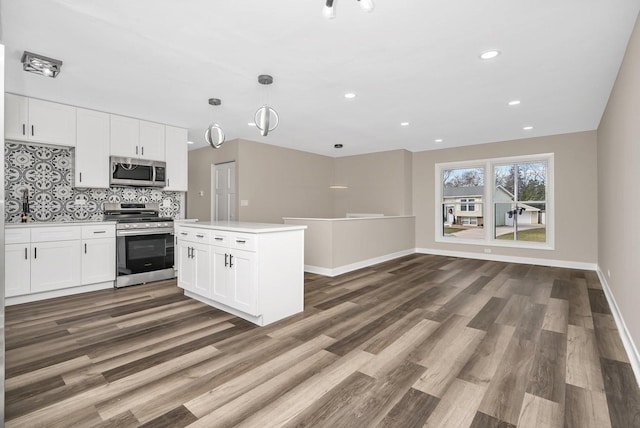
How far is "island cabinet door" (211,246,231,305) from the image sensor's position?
3.29m

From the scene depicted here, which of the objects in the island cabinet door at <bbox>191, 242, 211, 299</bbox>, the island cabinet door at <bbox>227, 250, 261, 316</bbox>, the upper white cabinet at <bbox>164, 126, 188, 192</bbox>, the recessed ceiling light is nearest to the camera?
the recessed ceiling light

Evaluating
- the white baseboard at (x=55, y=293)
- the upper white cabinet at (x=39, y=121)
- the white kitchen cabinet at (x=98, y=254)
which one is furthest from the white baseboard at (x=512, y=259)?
the upper white cabinet at (x=39, y=121)

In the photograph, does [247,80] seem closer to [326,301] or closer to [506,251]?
[326,301]

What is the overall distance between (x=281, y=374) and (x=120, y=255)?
11.6 ft

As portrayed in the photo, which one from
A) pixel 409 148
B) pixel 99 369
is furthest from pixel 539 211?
pixel 99 369

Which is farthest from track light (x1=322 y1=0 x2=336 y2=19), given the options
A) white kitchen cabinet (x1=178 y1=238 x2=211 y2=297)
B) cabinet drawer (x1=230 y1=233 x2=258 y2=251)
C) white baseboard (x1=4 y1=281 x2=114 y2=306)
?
white baseboard (x1=4 y1=281 x2=114 y2=306)

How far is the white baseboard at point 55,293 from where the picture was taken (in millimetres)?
3658

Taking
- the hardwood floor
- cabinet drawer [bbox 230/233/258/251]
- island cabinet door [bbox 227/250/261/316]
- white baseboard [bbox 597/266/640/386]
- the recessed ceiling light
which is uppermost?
the recessed ceiling light

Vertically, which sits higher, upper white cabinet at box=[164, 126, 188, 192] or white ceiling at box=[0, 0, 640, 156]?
white ceiling at box=[0, 0, 640, 156]

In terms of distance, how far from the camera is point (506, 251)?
648cm

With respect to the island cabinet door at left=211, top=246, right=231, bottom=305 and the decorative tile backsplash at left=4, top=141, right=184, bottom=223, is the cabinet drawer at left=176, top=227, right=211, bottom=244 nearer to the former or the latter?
the island cabinet door at left=211, top=246, right=231, bottom=305

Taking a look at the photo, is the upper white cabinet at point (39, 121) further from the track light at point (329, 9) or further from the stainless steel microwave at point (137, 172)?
the track light at point (329, 9)

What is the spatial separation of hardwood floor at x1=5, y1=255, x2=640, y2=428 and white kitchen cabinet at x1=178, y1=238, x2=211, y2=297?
0.76ft

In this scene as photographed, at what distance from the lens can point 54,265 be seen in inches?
154
